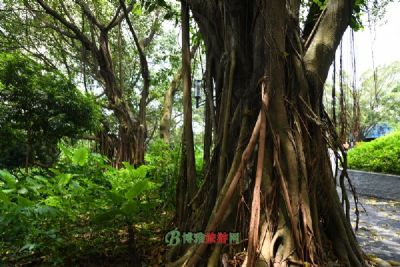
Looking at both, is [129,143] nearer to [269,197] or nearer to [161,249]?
[161,249]

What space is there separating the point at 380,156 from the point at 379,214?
8.85 feet

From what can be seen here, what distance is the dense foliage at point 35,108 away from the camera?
568 cm

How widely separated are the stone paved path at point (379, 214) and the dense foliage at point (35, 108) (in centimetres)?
499

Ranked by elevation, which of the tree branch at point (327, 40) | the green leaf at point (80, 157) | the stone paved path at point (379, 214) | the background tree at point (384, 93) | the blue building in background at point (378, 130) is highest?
the background tree at point (384, 93)

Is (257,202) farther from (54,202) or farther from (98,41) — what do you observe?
(98,41)

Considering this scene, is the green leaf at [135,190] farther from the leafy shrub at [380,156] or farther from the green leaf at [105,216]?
the leafy shrub at [380,156]

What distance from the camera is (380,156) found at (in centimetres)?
712

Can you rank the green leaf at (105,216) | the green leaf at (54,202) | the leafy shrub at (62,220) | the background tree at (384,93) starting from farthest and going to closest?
the background tree at (384,93) < the green leaf at (54,202) < the green leaf at (105,216) < the leafy shrub at (62,220)

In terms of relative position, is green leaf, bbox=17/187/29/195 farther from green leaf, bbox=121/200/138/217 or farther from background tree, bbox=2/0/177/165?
background tree, bbox=2/0/177/165

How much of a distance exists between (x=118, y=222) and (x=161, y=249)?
0.50m

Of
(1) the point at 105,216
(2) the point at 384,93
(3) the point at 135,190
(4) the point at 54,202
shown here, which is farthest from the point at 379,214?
(2) the point at 384,93

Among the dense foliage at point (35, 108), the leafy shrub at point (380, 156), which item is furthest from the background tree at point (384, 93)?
the dense foliage at point (35, 108)

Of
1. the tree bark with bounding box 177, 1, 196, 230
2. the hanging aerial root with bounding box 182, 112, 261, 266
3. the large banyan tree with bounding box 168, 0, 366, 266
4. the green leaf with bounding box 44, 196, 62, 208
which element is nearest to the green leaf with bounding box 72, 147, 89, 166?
the green leaf with bounding box 44, 196, 62, 208

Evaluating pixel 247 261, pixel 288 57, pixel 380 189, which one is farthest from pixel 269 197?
pixel 380 189
